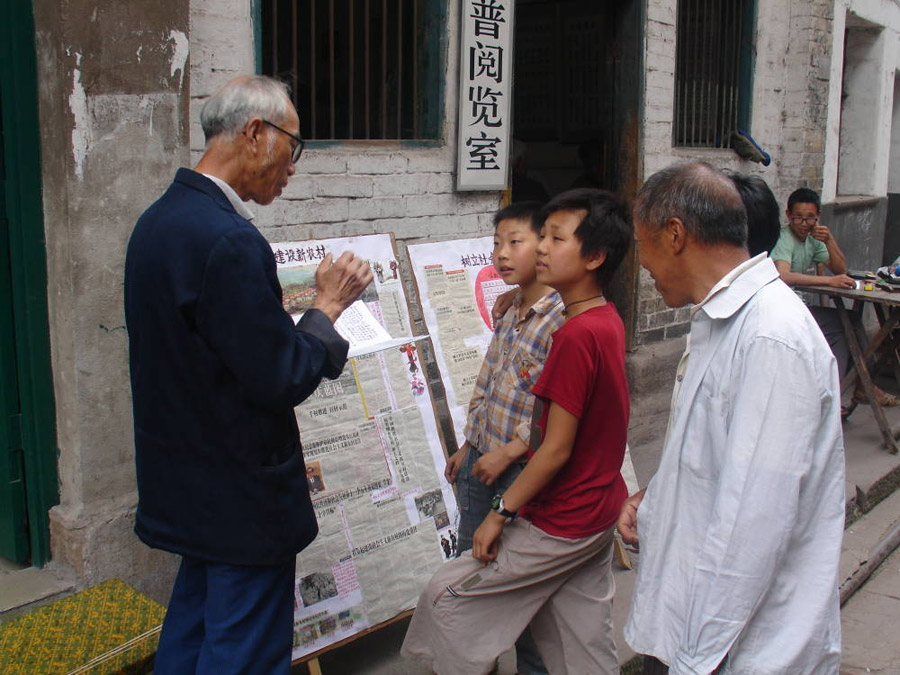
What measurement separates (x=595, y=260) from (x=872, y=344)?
4442 mm

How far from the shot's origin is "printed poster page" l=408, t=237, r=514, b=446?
365 centimetres

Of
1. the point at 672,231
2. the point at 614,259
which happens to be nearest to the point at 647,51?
the point at 614,259

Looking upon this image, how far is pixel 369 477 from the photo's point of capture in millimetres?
3221

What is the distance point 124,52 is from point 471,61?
6.45ft

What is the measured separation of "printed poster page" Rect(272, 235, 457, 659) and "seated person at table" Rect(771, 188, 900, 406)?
352 centimetres

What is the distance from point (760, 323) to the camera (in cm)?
166

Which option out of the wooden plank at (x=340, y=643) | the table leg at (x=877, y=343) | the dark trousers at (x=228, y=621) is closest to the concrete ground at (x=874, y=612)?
the table leg at (x=877, y=343)

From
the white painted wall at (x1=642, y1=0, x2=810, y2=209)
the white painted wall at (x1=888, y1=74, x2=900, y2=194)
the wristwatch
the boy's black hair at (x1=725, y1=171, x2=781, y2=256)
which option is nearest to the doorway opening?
the white painted wall at (x1=642, y1=0, x2=810, y2=209)

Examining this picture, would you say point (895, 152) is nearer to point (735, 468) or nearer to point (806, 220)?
point (806, 220)

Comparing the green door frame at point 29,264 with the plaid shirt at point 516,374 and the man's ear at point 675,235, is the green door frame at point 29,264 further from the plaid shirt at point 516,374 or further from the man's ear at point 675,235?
the man's ear at point 675,235

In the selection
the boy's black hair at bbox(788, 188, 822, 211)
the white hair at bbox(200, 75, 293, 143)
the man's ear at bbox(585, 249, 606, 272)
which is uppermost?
the white hair at bbox(200, 75, 293, 143)

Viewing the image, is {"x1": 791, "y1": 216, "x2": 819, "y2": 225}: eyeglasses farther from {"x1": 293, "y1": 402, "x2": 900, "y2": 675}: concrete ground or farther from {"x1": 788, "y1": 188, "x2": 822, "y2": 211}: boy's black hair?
{"x1": 293, "y1": 402, "x2": 900, "y2": 675}: concrete ground

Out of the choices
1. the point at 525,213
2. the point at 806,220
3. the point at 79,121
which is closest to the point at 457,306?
the point at 525,213

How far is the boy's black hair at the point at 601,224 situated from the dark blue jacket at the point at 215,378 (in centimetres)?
77
